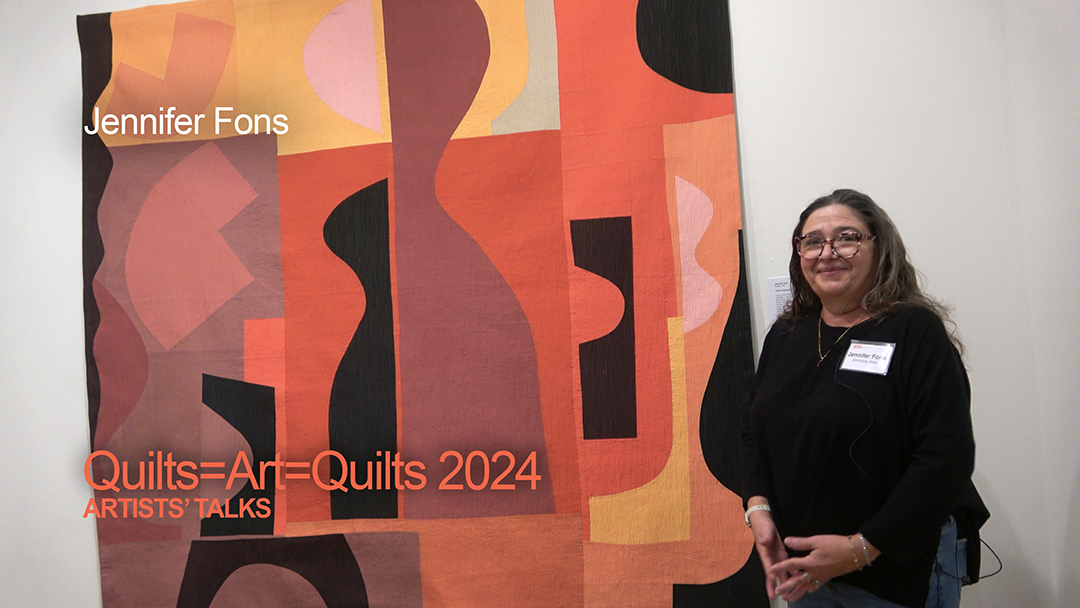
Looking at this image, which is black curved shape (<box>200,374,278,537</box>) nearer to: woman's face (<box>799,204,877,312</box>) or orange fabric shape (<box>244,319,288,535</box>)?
orange fabric shape (<box>244,319,288,535</box>)

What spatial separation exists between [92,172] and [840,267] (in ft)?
7.05

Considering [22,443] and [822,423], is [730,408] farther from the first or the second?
[22,443]

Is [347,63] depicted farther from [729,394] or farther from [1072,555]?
[1072,555]

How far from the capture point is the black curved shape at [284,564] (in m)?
1.83

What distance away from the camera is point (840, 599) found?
1188mm

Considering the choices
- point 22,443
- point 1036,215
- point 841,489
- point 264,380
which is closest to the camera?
point 841,489

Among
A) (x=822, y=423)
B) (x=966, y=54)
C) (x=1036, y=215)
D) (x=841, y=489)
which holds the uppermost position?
(x=966, y=54)

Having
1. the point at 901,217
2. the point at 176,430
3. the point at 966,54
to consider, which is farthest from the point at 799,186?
the point at 176,430

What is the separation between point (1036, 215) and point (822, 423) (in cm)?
95

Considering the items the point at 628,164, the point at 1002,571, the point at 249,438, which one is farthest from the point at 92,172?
the point at 1002,571

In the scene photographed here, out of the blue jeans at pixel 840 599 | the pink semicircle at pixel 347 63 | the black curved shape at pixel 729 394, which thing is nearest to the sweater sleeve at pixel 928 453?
the blue jeans at pixel 840 599

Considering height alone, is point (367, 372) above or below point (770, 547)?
above

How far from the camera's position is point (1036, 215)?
1601 millimetres

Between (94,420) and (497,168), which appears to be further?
(94,420)
